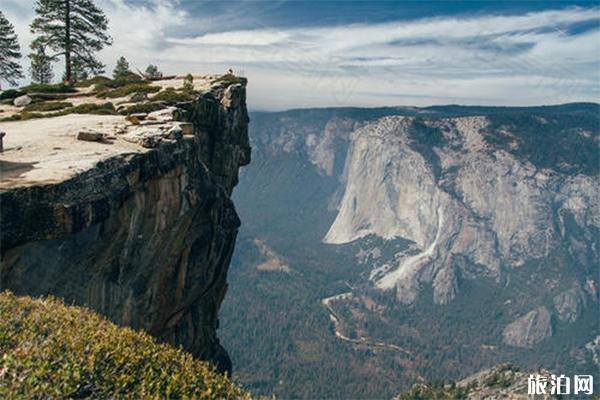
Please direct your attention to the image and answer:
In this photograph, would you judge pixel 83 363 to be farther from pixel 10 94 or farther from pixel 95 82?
pixel 95 82

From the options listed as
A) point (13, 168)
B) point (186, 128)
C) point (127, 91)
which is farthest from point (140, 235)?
point (127, 91)

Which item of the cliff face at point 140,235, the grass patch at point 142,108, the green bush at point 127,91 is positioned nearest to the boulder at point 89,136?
the cliff face at point 140,235

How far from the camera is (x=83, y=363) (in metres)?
16.4

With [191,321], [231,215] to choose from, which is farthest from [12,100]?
[191,321]

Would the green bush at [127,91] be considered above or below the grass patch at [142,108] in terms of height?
above

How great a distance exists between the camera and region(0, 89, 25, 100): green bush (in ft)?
186

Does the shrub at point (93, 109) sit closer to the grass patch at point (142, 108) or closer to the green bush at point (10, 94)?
the grass patch at point (142, 108)

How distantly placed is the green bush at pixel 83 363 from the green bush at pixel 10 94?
43833mm

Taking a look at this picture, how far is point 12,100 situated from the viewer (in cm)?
5638

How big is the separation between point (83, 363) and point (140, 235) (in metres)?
19.4

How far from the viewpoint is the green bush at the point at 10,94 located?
5667cm

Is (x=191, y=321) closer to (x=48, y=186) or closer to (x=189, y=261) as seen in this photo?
(x=189, y=261)

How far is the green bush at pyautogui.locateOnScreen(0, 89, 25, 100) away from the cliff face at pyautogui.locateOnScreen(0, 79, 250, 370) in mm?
22031

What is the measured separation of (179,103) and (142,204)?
58.6 feet
